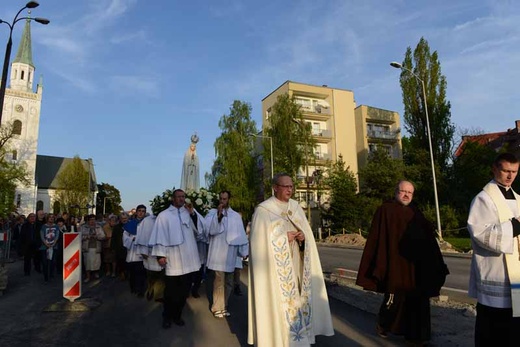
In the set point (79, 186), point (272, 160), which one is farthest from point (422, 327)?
point (79, 186)

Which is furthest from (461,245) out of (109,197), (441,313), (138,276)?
(109,197)

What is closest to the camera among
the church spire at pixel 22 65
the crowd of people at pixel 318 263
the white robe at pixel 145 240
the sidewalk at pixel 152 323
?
the crowd of people at pixel 318 263

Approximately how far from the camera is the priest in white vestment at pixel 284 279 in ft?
14.6

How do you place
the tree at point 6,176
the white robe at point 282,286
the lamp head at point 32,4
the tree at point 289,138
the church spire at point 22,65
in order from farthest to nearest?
1. the church spire at point 22,65
2. the tree at point 6,176
3. the tree at point 289,138
4. the lamp head at point 32,4
5. the white robe at point 282,286

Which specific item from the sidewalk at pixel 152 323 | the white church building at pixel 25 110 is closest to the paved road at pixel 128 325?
the sidewalk at pixel 152 323

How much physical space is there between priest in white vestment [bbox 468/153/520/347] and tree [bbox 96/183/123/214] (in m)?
108

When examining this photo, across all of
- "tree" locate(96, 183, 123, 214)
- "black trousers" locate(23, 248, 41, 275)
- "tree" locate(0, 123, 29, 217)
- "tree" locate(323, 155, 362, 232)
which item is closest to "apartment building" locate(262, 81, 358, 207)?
"tree" locate(323, 155, 362, 232)

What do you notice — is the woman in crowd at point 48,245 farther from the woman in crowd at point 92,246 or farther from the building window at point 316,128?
the building window at point 316,128

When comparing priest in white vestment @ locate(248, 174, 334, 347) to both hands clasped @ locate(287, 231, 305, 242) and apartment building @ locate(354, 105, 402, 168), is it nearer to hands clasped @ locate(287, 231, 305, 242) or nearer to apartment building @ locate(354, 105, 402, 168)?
hands clasped @ locate(287, 231, 305, 242)

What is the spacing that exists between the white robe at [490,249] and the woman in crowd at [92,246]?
34.1 ft

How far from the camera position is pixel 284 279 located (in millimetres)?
4625

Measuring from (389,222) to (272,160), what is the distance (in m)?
31.6

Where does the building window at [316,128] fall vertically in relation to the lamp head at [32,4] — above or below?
above

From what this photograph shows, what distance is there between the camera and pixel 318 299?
479 cm
